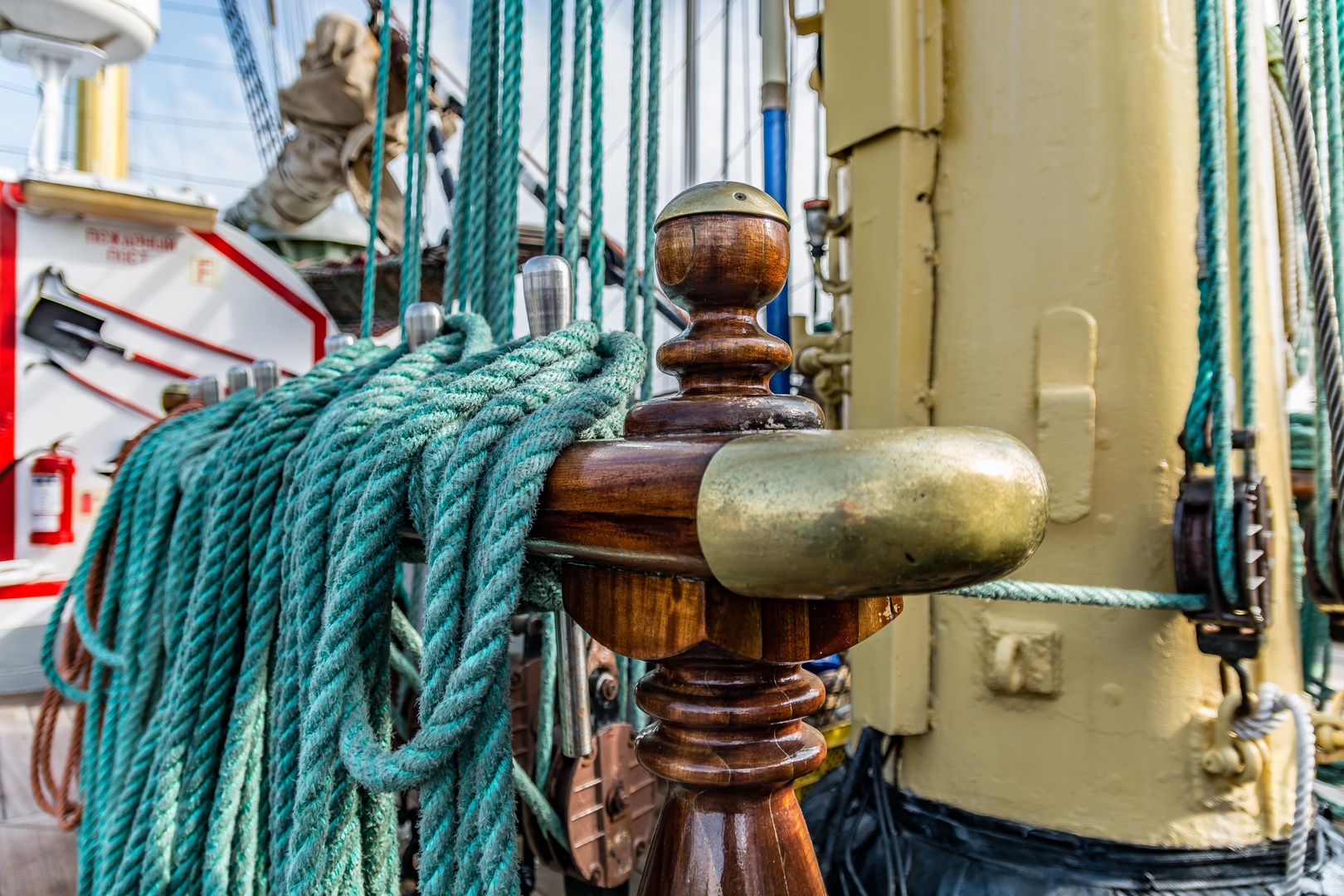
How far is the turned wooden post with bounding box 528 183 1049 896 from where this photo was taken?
355mm

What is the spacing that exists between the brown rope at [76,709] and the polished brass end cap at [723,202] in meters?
1.25

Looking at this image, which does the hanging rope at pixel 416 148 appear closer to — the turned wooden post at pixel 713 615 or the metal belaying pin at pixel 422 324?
the metal belaying pin at pixel 422 324

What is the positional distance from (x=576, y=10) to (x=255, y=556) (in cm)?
71

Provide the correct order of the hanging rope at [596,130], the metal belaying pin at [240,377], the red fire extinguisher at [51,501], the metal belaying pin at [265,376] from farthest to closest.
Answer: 1. the red fire extinguisher at [51,501]
2. the metal belaying pin at [240,377]
3. the metal belaying pin at [265,376]
4. the hanging rope at [596,130]

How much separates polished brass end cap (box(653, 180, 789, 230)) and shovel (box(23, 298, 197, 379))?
13.3ft

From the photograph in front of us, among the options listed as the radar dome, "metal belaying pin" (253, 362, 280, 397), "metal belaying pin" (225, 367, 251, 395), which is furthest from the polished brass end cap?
the radar dome

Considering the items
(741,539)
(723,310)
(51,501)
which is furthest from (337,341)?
(51,501)

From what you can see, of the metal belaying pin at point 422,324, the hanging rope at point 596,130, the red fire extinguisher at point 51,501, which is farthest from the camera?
the red fire extinguisher at point 51,501

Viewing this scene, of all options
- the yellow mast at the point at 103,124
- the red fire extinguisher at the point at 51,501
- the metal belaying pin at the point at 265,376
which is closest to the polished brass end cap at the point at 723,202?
the metal belaying pin at the point at 265,376

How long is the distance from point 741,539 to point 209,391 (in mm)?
1493

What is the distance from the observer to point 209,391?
5.10ft

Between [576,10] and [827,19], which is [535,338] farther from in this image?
[827,19]

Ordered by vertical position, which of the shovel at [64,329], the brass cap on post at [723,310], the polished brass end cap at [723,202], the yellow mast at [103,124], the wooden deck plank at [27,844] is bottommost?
the wooden deck plank at [27,844]

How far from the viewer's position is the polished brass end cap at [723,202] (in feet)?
1.61
